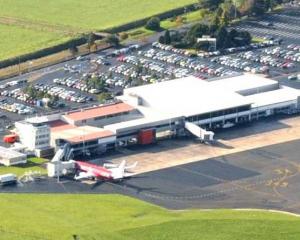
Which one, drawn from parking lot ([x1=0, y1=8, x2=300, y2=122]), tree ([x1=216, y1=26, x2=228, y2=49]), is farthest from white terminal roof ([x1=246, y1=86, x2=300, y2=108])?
tree ([x1=216, y1=26, x2=228, y2=49])

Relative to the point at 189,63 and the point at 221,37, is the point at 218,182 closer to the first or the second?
the point at 189,63

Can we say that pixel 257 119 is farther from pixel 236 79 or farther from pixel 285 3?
pixel 285 3

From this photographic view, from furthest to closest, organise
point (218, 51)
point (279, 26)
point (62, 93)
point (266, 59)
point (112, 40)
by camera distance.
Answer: point (279, 26) → point (112, 40) → point (218, 51) → point (266, 59) → point (62, 93)

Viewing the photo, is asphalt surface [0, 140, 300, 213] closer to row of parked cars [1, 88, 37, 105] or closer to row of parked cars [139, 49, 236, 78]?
row of parked cars [1, 88, 37, 105]

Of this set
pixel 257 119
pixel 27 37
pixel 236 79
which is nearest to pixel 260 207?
pixel 257 119

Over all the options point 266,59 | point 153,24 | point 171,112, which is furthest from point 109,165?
point 153,24

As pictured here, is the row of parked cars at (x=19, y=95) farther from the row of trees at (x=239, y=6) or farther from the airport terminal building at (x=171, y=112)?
the row of trees at (x=239, y=6)

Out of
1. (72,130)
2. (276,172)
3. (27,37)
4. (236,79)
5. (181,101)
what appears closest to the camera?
(276,172)
